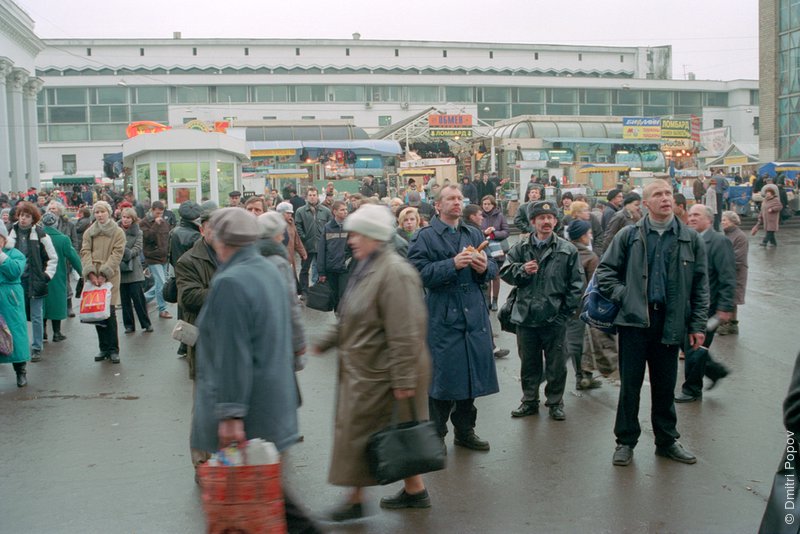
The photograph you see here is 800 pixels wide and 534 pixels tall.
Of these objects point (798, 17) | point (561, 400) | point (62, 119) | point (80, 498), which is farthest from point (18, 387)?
point (62, 119)

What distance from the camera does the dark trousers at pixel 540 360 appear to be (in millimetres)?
7297

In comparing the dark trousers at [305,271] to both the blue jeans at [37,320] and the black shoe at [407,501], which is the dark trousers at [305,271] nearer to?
the blue jeans at [37,320]

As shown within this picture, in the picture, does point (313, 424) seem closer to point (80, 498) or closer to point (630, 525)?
point (80, 498)

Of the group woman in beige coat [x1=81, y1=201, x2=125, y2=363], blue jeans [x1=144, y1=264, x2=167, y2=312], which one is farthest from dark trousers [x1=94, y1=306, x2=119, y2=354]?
blue jeans [x1=144, y1=264, x2=167, y2=312]

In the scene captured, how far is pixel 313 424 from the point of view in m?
7.30

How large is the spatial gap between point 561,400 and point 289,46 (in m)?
68.6

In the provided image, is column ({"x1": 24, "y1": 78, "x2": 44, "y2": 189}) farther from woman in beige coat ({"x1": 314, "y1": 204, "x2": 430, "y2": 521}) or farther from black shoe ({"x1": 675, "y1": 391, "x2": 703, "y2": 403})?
woman in beige coat ({"x1": 314, "y1": 204, "x2": 430, "y2": 521})

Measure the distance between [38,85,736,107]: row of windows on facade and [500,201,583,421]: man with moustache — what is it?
64123 millimetres

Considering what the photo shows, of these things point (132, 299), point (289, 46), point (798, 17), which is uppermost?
point (289, 46)

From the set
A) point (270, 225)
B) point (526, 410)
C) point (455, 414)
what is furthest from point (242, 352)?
point (526, 410)

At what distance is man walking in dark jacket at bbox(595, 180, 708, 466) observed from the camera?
5.88m

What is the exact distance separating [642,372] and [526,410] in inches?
61.3

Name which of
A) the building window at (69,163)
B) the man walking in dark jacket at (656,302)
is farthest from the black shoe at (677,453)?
the building window at (69,163)

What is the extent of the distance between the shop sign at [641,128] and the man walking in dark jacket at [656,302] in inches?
1470
